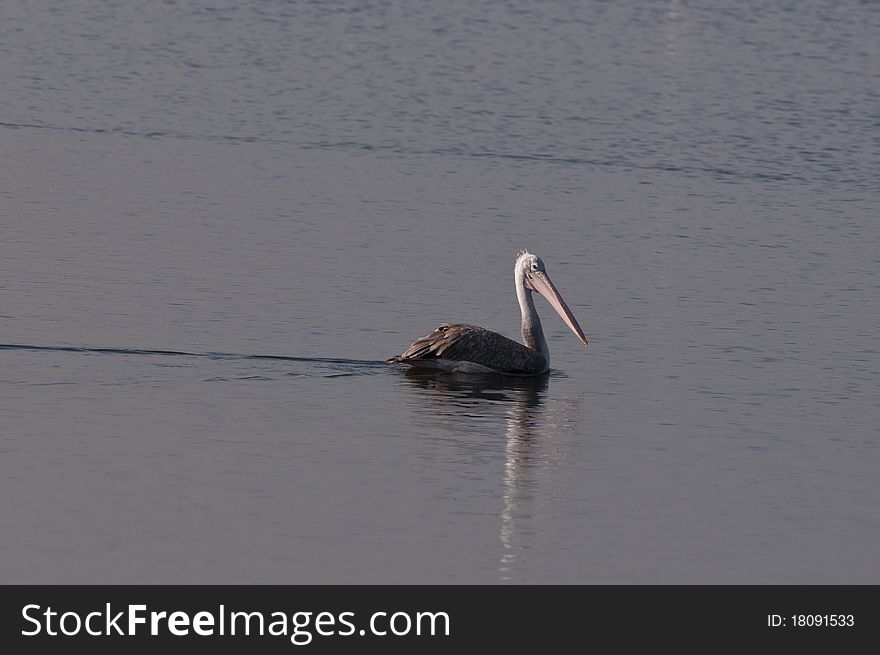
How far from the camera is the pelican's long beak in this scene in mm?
13906

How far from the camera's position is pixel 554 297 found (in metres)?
14.1

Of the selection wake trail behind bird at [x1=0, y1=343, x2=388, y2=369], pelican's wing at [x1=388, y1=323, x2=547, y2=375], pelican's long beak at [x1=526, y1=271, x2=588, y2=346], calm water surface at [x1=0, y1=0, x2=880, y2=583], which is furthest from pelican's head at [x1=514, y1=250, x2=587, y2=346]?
wake trail behind bird at [x1=0, y1=343, x2=388, y2=369]

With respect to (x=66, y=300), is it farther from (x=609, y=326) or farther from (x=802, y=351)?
(x=802, y=351)

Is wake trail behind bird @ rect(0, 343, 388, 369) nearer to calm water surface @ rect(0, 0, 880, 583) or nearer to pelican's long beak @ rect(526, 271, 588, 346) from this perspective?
calm water surface @ rect(0, 0, 880, 583)

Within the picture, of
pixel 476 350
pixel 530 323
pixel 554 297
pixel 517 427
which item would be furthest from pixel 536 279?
pixel 517 427

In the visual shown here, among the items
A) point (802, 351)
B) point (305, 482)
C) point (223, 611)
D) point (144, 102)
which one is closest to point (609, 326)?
point (802, 351)

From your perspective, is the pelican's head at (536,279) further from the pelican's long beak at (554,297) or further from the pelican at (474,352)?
the pelican at (474,352)

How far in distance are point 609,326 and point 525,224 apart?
3.91 m

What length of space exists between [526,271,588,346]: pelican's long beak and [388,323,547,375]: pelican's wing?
581mm

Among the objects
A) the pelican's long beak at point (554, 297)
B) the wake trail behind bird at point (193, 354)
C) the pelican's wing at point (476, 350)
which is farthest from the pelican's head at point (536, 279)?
the wake trail behind bird at point (193, 354)

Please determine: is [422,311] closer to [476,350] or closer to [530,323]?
[530,323]

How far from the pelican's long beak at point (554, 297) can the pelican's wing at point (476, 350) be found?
58 centimetres

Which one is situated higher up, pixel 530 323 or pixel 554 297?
pixel 554 297

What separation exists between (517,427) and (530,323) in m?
2.16
